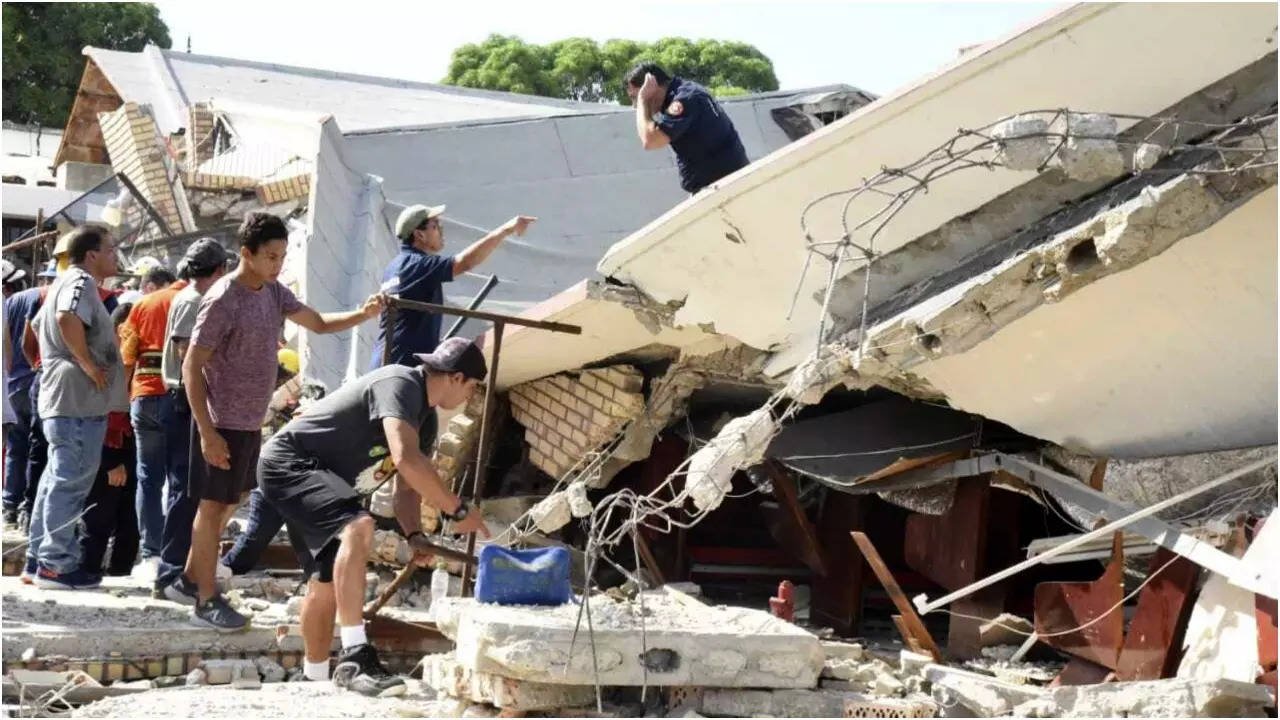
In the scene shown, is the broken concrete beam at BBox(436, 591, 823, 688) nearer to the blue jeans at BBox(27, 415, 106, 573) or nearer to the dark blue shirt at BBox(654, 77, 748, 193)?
the blue jeans at BBox(27, 415, 106, 573)

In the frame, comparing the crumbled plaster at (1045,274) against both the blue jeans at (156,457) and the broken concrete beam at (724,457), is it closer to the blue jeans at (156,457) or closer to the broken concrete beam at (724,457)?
the broken concrete beam at (724,457)

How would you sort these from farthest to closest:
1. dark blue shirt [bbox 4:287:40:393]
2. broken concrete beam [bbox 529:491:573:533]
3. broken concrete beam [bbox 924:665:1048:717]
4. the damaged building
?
dark blue shirt [bbox 4:287:40:393] → broken concrete beam [bbox 529:491:573:533] → broken concrete beam [bbox 924:665:1048:717] → the damaged building

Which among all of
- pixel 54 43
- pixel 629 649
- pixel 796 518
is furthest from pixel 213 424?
pixel 54 43

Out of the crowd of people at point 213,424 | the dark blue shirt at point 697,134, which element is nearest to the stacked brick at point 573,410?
the crowd of people at point 213,424

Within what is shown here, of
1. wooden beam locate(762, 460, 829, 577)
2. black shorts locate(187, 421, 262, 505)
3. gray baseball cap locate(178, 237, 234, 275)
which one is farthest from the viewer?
wooden beam locate(762, 460, 829, 577)

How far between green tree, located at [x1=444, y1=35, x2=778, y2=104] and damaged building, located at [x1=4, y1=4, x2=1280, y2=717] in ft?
99.2

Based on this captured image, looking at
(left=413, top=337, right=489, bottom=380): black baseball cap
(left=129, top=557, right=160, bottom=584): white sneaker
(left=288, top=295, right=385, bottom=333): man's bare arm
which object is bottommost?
(left=129, top=557, right=160, bottom=584): white sneaker

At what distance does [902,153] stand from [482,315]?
6.47 ft

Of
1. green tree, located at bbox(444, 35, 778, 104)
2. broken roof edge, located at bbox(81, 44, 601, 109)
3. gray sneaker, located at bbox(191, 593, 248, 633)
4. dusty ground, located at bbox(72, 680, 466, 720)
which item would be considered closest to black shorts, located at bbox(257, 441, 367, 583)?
dusty ground, located at bbox(72, 680, 466, 720)

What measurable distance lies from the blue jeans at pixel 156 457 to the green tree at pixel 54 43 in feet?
93.2

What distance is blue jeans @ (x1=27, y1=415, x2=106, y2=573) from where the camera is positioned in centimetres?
698

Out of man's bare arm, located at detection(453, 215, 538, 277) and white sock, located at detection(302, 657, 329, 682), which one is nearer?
white sock, located at detection(302, 657, 329, 682)

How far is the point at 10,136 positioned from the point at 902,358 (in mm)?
28558

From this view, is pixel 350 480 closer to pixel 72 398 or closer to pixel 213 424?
pixel 213 424
